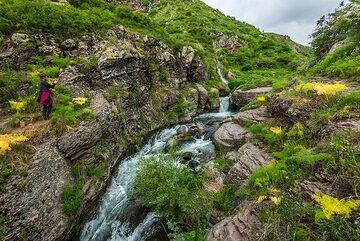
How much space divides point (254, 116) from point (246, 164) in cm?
515

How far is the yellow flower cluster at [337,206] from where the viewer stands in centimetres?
591

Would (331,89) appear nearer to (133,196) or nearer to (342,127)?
(342,127)

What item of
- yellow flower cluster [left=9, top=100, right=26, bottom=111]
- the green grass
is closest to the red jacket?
yellow flower cluster [left=9, top=100, right=26, bottom=111]

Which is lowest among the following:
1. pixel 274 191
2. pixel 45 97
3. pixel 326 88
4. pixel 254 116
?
pixel 274 191

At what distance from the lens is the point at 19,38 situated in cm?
1520

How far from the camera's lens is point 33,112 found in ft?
41.0

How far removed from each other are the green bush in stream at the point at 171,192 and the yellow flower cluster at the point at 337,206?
4490 millimetres

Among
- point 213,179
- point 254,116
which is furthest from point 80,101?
point 254,116

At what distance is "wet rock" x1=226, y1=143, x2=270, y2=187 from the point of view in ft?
34.6

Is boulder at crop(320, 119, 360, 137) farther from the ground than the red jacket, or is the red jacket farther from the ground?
boulder at crop(320, 119, 360, 137)

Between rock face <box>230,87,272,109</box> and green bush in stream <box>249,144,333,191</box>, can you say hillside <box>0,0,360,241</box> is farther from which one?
rock face <box>230,87,272,109</box>

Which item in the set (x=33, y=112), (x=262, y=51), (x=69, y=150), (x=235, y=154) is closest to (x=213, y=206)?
(x=235, y=154)

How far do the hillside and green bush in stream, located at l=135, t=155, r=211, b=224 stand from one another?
0.06 meters

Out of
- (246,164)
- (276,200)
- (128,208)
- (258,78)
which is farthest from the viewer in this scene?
(258,78)
